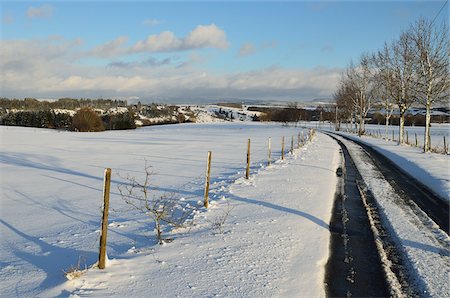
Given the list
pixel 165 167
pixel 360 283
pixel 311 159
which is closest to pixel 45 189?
pixel 165 167

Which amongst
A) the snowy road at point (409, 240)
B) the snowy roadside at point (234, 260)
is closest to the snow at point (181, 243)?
the snowy roadside at point (234, 260)

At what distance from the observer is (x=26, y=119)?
304 feet

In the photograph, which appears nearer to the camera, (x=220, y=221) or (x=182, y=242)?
(x=182, y=242)

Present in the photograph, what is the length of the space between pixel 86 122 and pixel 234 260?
79.4 m

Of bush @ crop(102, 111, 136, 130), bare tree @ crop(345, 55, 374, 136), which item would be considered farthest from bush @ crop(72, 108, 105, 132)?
bare tree @ crop(345, 55, 374, 136)

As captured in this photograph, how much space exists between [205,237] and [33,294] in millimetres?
2890

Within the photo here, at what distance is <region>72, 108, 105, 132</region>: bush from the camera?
78.1 metres

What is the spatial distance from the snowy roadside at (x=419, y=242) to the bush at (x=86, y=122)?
76751 millimetres

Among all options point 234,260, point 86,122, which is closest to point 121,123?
point 86,122

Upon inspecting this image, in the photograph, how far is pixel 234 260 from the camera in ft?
17.8

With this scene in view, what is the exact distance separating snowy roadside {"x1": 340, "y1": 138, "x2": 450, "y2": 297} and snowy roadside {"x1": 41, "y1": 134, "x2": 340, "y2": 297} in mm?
1309

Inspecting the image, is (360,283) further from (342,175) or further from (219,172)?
(219,172)

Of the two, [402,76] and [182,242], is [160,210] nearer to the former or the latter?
[182,242]

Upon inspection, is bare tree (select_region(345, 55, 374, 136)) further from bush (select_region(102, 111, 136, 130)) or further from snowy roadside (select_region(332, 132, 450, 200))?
bush (select_region(102, 111, 136, 130))
